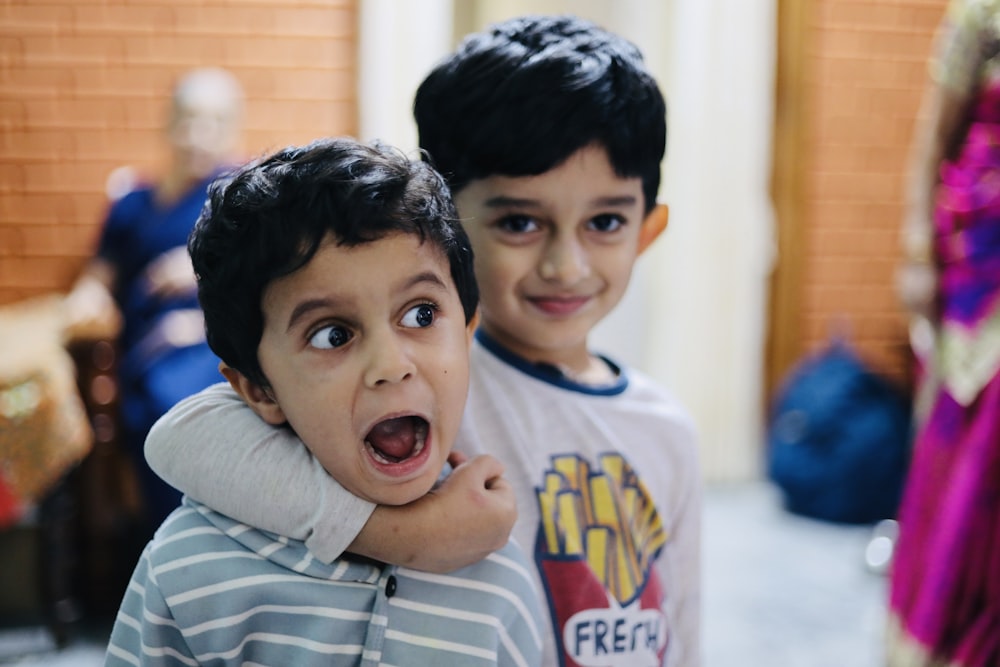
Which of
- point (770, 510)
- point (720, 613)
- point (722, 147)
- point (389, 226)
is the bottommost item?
point (770, 510)

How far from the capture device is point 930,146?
179cm

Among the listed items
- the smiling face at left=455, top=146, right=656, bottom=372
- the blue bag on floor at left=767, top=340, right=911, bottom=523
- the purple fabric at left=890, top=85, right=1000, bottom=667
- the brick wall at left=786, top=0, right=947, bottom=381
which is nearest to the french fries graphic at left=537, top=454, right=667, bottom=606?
the smiling face at left=455, top=146, right=656, bottom=372

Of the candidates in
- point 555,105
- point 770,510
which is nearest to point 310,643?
point 555,105

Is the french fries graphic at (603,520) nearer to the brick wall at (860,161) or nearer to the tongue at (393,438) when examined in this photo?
the tongue at (393,438)

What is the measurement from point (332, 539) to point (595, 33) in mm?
544

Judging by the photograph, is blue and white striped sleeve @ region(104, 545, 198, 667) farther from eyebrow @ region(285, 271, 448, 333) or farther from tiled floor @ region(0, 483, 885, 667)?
tiled floor @ region(0, 483, 885, 667)

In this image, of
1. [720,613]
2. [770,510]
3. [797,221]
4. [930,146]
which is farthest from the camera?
[797,221]

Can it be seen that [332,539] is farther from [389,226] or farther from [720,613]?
[720,613]

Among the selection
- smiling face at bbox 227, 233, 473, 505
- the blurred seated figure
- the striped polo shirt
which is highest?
smiling face at bbox 227, 233, 473, 505

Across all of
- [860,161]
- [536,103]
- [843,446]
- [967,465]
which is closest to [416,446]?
[536,103]

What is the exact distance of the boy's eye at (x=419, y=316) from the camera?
71cm

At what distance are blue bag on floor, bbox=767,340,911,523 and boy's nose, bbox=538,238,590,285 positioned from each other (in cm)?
264

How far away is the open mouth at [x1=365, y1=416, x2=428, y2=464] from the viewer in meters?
0.71

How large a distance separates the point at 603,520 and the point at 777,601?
1.93 meters
